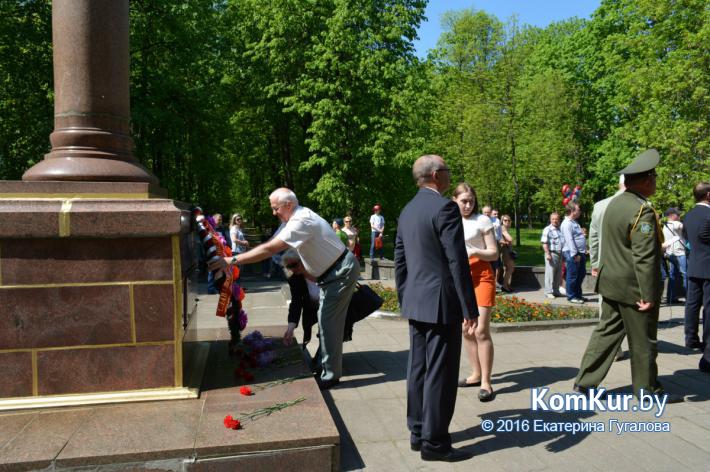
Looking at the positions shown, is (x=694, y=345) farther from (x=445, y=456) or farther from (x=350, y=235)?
(x=350, y=235)

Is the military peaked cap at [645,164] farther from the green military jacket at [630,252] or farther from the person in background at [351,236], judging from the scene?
the person in background at [351,236]

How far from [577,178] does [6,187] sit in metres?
29.5

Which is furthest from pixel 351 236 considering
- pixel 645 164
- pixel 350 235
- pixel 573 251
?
pixel 645 164

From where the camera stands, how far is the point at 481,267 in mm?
5258

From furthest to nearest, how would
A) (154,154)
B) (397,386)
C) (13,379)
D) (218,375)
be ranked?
1. (154,154)
2. (397,386)
3. (218,375)
4. (13,379)

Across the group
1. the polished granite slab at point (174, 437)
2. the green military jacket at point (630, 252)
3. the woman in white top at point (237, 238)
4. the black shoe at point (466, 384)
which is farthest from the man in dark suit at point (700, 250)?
the woman in white top at point (237, 238)

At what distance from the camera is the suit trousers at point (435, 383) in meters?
3.79

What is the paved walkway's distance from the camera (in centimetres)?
376

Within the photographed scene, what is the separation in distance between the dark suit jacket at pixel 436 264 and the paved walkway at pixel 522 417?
987 mm

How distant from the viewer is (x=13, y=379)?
400 cm

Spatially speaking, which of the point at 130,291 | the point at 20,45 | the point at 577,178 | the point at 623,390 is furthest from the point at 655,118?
the point at 20,45

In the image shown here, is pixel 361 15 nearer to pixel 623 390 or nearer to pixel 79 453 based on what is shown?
pixel 623 390

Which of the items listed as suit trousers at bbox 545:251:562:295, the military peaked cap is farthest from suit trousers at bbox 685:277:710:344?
suit trousers at bbox 545:251:562:295

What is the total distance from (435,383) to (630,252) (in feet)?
7.15
